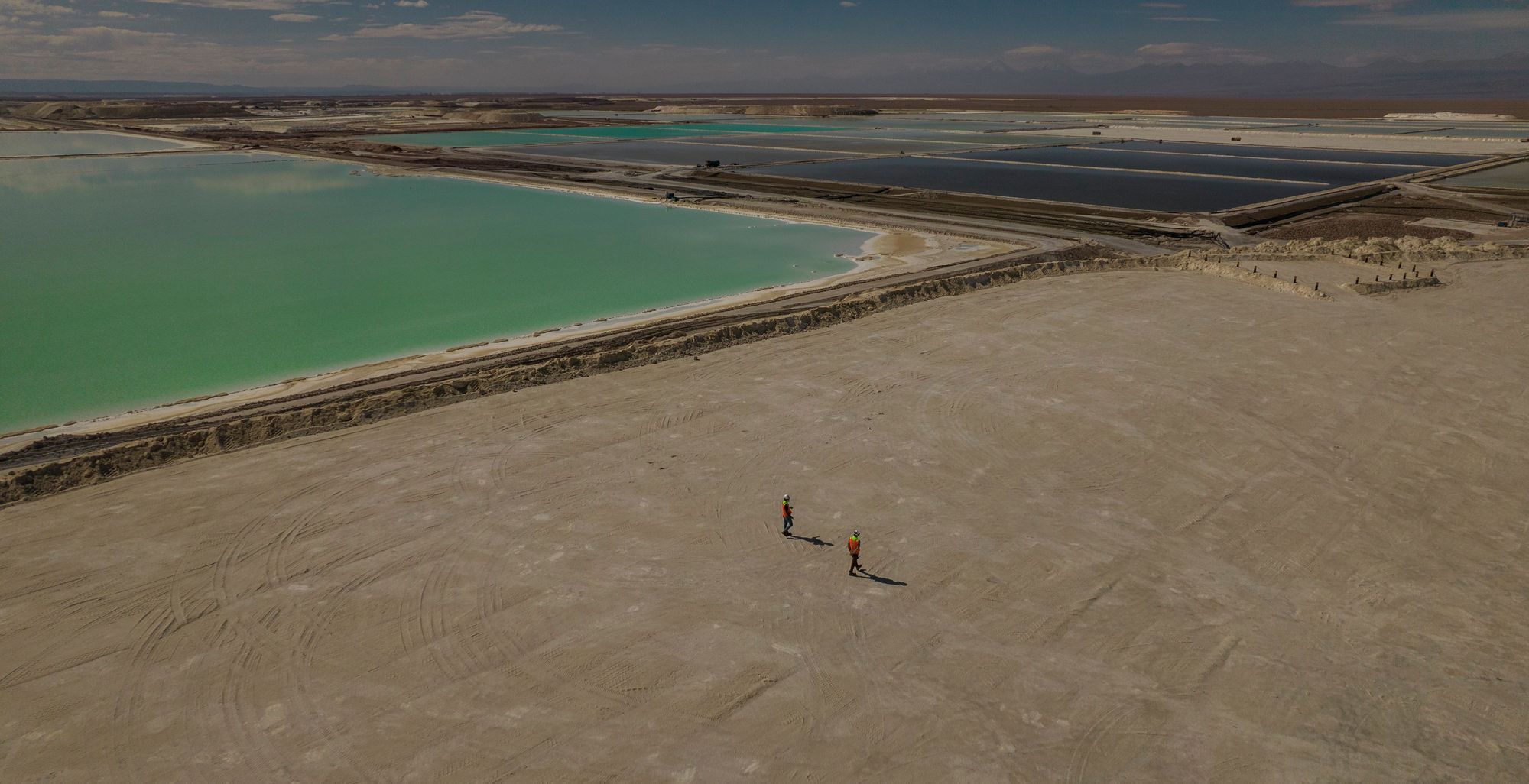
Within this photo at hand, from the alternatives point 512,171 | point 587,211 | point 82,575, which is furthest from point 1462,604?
point 512,171

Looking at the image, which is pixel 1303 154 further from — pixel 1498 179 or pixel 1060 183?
pixel 1060 183

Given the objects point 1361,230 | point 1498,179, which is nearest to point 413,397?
point 1361,230

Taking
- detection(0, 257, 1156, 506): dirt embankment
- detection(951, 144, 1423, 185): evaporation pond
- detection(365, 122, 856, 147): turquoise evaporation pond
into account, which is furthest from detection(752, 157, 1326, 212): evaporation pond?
detection(365, 122, 856, 147): turquoise evaporation pond

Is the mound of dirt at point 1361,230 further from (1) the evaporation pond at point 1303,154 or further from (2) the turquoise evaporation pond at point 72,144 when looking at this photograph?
(2) the turquoise evaporation pond at point 72,144

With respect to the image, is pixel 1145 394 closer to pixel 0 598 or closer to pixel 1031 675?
pixel 1031 675

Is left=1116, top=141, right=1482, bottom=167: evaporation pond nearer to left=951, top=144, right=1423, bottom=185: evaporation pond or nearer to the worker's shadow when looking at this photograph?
left=951, top=144, right=1423, bottom=185: evaporation pond
